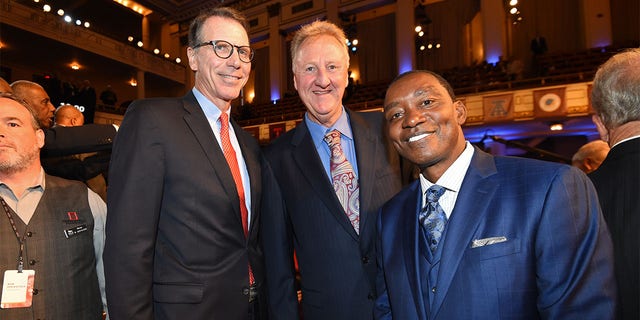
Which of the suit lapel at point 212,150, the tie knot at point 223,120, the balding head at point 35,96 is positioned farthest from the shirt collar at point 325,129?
the balding head at point 35,96

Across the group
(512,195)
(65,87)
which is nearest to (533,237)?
(512,195)

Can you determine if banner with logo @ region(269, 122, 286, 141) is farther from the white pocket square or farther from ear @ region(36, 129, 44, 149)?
the white pocket square

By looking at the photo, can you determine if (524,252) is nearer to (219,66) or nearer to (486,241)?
(486,241)

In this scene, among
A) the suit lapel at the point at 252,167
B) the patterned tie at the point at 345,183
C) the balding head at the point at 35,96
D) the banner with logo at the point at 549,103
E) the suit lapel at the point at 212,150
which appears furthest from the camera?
the banner with logo at the point at 549,103

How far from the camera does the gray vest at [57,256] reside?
161 cm

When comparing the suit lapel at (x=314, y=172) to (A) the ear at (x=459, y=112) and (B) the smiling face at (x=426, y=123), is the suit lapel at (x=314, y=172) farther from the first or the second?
(A) the ear at (x=459, y=112)

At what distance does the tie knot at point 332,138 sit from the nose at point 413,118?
1.85 ft

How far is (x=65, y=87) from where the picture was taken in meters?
10.9

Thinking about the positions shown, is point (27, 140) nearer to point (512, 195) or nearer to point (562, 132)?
point (512, 195)

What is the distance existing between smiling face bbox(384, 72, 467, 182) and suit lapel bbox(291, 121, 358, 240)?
1.47ft

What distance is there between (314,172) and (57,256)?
1209mm

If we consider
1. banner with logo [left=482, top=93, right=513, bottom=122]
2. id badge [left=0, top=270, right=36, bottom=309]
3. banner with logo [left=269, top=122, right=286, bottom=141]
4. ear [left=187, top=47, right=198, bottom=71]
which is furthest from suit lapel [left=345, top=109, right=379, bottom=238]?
banner with logo [left=269, top=122, right=286, bottom=141]

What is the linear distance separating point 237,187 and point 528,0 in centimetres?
1667

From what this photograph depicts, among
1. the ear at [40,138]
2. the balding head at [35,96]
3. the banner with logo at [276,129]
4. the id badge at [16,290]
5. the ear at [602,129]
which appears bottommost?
the id badge at [16,290]
